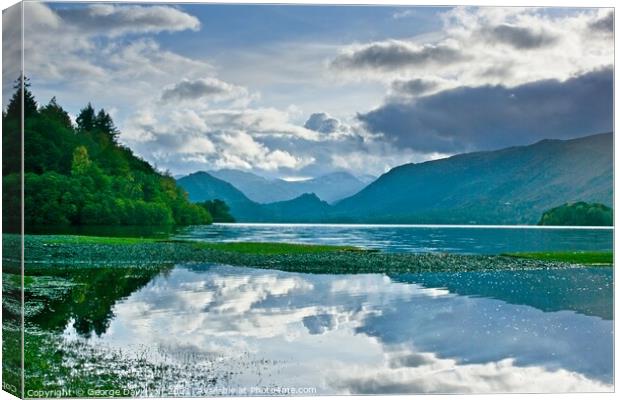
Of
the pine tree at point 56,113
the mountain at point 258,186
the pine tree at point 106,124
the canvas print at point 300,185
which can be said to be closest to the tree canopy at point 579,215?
the canvas print at point 300,185

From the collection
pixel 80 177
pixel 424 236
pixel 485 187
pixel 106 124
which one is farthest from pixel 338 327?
pixel 80 177

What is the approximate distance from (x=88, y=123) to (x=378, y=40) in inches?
227

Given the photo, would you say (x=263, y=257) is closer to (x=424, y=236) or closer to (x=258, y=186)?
(x=258, y=186)

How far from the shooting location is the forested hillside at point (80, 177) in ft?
Result: 36.9

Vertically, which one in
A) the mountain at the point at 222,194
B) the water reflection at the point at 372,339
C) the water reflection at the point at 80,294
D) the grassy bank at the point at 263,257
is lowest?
the water reflection at the point at 372,339

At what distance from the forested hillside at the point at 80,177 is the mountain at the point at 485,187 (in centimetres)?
362

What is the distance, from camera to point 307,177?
15.1m

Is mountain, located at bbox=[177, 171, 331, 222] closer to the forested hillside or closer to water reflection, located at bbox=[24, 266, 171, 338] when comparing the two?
the forested hillside

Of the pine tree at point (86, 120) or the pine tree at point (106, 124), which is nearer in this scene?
the pine tree at point (106, 124)

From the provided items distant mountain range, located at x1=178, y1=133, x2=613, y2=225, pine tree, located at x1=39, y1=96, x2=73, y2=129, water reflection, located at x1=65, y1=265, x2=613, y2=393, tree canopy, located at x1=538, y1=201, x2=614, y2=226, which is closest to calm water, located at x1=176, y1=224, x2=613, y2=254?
tree canopy, located at x1=538, y1=201, x2=614, y2=226

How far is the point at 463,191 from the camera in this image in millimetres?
14914

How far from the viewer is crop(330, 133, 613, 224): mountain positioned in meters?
14.3

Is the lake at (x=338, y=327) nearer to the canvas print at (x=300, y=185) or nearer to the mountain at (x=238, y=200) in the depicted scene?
the canvas print at (x=300, y=185)

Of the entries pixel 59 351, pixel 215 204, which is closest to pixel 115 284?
pixel 215 204
